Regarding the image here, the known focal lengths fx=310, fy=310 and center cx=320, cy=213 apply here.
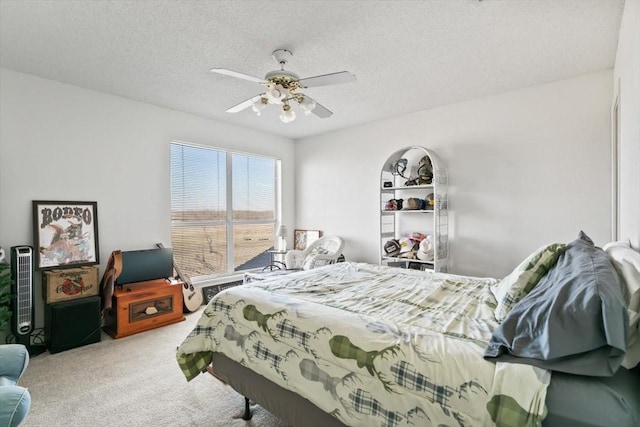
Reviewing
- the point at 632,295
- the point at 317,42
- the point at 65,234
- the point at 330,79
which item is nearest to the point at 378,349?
the point at 632,295

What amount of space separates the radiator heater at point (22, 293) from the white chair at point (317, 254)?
285cm

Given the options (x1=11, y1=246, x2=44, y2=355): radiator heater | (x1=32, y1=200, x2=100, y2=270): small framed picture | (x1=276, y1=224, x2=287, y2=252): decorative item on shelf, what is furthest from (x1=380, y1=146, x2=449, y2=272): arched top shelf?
(x1=11, y1=246, x2=44, y2=355): radiator heater

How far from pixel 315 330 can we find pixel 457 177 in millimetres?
2992

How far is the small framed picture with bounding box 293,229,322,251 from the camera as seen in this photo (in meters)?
5.28

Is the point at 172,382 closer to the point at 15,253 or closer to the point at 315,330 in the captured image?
the point at 315,330

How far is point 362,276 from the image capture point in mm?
2600

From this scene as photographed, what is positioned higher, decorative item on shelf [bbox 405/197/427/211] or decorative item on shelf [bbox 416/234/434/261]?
decorative item on shelf [bbox 405/197/427/211]

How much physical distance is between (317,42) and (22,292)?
11.0 feet

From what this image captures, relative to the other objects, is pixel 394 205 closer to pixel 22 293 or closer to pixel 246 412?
pixel 246 412

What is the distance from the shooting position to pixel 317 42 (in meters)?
Answer: 2.41

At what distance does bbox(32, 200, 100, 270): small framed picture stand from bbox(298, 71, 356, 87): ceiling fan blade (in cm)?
276

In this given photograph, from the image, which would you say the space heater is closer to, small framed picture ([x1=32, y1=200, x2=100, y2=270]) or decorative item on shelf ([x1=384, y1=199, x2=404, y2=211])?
small framed picture ([x1=32, y1=200, x2=100, y2=270])

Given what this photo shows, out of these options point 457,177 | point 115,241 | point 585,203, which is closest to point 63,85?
point 115,241

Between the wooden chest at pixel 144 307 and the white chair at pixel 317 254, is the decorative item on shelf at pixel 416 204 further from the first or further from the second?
the wooden chest at pixel 144 307
